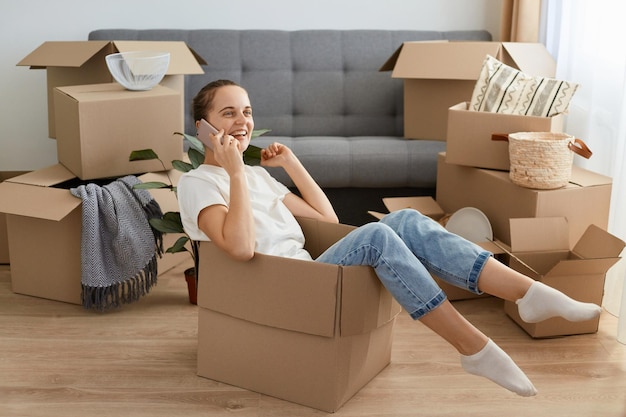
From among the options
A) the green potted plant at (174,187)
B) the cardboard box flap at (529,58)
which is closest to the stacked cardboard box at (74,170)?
the green potted plant at (174,187)

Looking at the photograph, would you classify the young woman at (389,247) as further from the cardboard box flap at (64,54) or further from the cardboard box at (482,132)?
the cardboard box flap at (64,54)

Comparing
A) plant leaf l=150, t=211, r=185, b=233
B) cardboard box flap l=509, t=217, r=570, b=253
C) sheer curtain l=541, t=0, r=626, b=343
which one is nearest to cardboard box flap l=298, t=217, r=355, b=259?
plant leaf l=150, t=211, r=185, b=233

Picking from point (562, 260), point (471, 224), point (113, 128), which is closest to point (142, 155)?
point (113, 128)

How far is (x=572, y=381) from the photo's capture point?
7.22 ft

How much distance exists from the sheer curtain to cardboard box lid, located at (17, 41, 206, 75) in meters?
1.46

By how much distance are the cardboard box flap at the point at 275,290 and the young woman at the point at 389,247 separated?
6 cm

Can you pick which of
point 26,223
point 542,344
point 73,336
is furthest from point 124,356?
point 542,344

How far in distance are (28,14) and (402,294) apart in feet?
9.04

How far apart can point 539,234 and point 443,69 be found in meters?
0.96

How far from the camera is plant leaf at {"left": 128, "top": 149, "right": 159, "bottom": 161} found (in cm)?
269

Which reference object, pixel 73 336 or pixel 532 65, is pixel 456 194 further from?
pixel 73 336

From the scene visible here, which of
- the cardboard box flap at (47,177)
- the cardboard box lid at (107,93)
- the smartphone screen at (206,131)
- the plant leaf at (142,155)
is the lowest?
the cardboard box flap at (47,177)

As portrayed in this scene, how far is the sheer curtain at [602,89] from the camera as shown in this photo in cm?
273

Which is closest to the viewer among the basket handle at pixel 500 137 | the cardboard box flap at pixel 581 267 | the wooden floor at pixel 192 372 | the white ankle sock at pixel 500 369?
the white ankle sock at pixel 500 369
